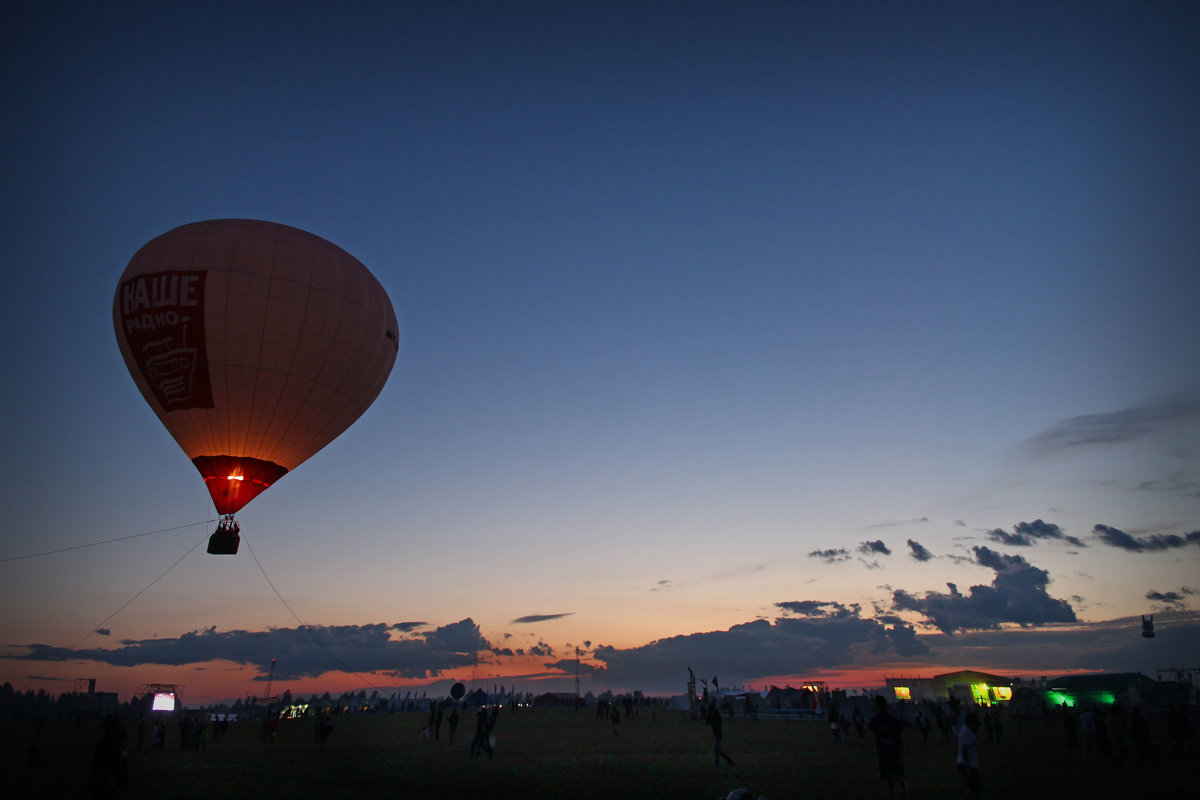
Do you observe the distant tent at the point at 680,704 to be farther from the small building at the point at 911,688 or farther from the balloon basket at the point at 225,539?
the balloon basket at the point at 225,539

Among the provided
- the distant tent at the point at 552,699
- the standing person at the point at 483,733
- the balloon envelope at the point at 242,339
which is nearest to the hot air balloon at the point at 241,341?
the balloon envelope at the point at 242,339

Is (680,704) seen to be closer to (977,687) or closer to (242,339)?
(977,687)

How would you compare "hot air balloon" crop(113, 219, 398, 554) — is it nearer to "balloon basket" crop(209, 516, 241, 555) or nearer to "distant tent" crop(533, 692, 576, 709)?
"balloon basket" crop(209, 516, 241, 555)

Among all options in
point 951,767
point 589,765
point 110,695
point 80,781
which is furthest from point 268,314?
point 110,695

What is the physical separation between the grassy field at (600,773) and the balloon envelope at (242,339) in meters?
9.68

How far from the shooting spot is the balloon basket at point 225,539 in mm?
25219

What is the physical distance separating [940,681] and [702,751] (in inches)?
2519

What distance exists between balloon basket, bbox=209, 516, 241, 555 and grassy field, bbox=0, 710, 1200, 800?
6.88 meters

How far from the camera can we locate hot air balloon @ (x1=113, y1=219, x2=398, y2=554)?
23.8 m

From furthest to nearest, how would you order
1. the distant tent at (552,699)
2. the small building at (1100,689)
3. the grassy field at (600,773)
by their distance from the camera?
the distant tent at (552,699) < the small building at (1100,689) < the grassy field at (600,773)

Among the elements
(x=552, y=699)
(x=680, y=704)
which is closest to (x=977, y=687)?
(x=680, y=704)

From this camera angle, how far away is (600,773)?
1736 centimetres

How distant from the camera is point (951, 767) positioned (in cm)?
1916

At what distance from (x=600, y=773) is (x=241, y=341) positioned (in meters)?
18.1
